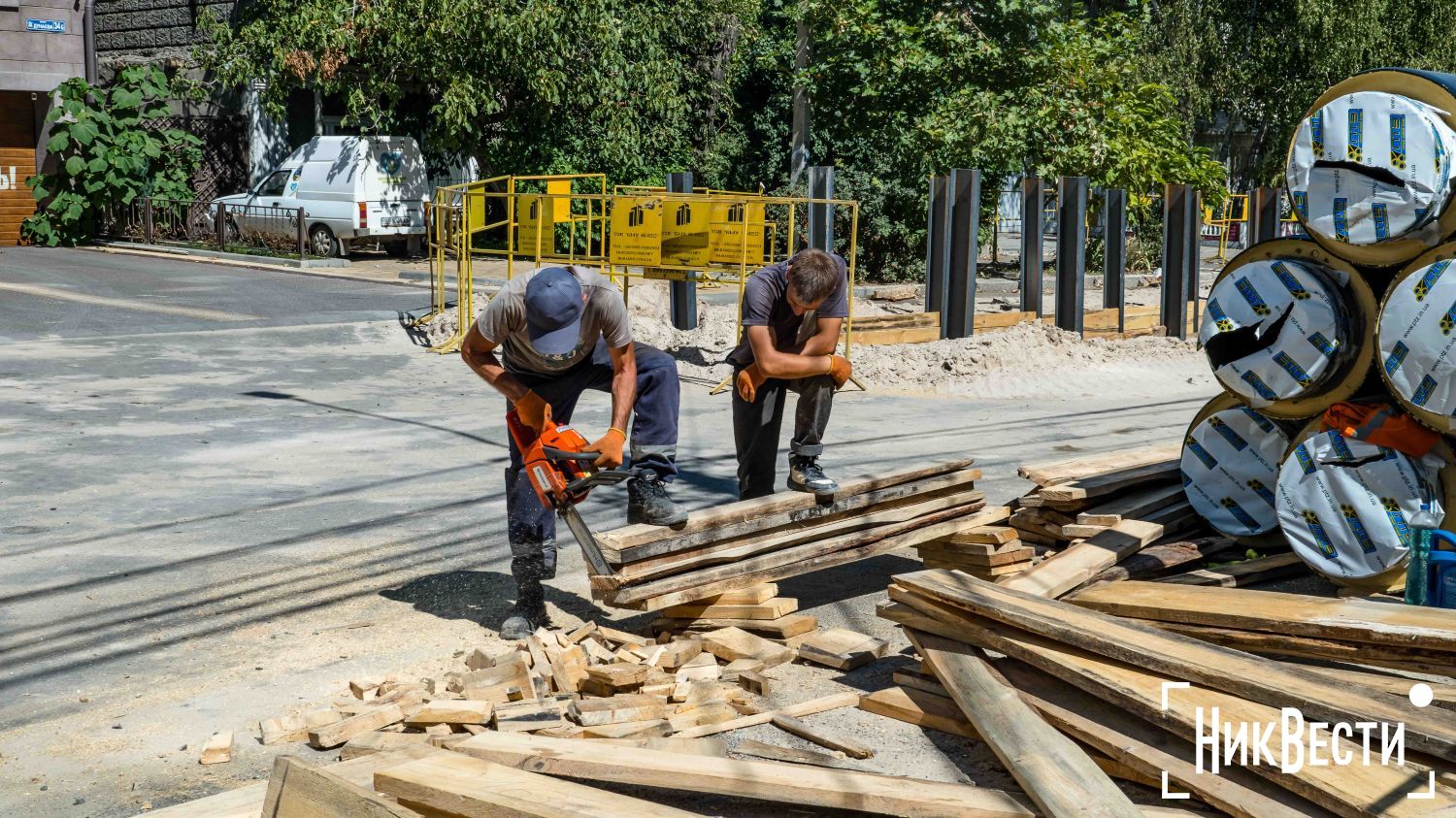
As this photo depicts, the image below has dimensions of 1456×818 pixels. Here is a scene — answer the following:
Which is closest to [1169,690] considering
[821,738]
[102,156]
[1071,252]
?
[821,738]

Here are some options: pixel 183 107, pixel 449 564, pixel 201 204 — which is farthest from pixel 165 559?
pixel 183 107

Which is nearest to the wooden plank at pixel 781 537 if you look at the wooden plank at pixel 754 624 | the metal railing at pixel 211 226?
the wooden plank at pixel 754 624

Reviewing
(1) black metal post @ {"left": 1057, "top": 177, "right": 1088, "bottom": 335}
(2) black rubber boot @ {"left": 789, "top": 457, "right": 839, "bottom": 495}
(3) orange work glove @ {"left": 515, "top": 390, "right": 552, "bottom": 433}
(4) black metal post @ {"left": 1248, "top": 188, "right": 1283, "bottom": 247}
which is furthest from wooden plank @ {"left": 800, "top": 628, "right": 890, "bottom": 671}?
(4) black metal post @ {"left": 1248, "top": 188, "right": 1283, "bottom": 247}

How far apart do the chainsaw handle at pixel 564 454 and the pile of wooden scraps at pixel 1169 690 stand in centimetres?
138

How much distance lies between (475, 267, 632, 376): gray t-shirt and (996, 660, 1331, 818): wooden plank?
2260 mm

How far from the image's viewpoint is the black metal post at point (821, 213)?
15.9m

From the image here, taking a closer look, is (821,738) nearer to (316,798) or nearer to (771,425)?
(316,798)

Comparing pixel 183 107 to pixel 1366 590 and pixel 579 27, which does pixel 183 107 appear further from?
pixel 1366 590

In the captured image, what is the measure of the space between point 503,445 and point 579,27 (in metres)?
16.3

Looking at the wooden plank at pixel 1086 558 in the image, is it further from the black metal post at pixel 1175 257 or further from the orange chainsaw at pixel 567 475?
the black metal post at pixel 1175 257

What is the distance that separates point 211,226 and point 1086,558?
2527 cm

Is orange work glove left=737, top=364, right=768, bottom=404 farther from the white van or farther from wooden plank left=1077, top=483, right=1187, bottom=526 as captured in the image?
the white van

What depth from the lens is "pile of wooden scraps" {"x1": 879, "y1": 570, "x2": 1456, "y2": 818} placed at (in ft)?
13.5

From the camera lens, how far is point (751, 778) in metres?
4.33
